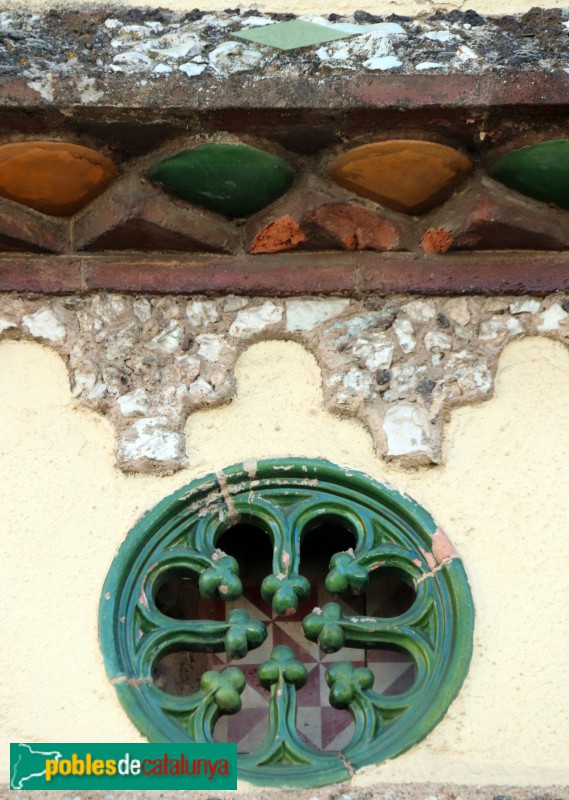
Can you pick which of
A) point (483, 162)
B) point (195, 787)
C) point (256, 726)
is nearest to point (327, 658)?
point (256, 726)

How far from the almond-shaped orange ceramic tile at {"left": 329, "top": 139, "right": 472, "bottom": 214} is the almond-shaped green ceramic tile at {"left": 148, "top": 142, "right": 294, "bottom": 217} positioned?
0.13 metres

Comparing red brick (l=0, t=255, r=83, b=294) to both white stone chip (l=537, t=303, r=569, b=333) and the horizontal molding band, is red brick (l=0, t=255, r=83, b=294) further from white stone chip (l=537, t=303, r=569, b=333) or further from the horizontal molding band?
white stone chip (l=537, t=303, r=569, b=333)

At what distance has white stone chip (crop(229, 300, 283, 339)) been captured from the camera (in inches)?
133

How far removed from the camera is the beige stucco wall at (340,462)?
2.91 meters

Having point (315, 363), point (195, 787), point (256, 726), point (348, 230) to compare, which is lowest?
point (195, 787)

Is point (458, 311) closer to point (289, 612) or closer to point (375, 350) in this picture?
point (375, 350)

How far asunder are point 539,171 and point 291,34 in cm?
60

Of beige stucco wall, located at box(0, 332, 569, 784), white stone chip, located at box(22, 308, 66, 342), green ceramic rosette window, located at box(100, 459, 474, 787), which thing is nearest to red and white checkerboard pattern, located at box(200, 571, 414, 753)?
green ceramic rosette window, located at box(100, 459, 474, 787)

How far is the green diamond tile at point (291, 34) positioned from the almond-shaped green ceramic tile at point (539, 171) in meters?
0.43

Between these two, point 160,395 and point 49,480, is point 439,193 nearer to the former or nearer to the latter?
point 160,395

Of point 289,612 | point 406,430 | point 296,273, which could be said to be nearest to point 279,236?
point 296,273

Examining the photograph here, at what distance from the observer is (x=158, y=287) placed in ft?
11.3

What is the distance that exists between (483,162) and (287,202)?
423mm

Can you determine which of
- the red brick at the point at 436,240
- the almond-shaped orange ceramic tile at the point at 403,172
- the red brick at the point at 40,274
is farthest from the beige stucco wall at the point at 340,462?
the almond-shaped orange ceramic tile at the point at 403,172
